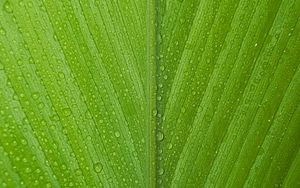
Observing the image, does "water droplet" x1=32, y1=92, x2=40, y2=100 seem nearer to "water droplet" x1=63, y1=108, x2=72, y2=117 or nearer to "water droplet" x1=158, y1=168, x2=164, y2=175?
"water droplet" x1=63, y1=108, x2=72, y2=117

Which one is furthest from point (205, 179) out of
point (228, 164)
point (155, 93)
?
point (155, 93)

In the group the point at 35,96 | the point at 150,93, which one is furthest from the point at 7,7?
the point at 150,93

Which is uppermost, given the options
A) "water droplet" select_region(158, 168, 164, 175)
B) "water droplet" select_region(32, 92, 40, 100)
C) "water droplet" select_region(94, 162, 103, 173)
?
"water droplet" select_region(32, 92, 40, 100)

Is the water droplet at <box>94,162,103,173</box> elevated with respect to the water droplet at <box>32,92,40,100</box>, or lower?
lower

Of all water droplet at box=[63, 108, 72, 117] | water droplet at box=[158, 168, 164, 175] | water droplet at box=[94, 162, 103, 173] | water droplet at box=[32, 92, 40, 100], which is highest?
water droplet at box=[32, 92, 40, 100]

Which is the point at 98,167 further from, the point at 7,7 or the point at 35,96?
the point at 7,7

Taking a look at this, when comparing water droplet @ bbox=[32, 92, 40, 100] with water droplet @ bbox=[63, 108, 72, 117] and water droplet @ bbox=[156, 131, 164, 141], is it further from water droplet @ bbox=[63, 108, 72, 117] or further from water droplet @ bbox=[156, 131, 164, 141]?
water droplet @ bbox=[156, 131, 164, 141]

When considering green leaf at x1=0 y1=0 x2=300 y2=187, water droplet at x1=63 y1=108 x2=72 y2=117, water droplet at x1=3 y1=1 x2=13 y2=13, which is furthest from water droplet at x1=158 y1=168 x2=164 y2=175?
water droplet at x1=3 y1=1 x2=13 y2=13

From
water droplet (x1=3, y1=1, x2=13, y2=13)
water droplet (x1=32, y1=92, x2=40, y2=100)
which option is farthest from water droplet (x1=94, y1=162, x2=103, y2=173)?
water droplet (x1=3, y1=1, x2=13, y2=13)

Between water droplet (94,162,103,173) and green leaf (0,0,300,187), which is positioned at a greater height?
green leaf (0,0,300,187)
